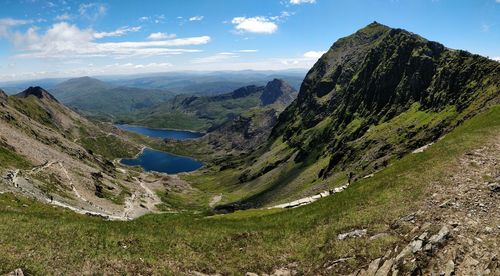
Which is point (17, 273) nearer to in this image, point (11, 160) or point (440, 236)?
point (440, 236)

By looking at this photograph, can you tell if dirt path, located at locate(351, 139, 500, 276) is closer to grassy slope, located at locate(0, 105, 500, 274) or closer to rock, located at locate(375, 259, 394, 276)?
rock, located at locate(375, 259, 394, 276)

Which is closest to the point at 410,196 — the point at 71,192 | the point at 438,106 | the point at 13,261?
the point at 13,261

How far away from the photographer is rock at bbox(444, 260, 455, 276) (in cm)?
2652

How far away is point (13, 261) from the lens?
27.8 m

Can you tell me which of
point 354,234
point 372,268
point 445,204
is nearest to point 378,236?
point 354,234

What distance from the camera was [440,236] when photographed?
30.0 m

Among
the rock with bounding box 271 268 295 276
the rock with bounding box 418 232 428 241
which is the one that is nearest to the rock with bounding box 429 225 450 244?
the rock with bounding box 418 232 428 241

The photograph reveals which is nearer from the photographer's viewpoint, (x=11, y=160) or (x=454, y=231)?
(x=454, y=231)

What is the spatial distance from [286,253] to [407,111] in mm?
159731

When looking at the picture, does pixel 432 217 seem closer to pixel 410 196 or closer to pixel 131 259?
pixel 410 196

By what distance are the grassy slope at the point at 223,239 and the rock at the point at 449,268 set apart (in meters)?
4.96

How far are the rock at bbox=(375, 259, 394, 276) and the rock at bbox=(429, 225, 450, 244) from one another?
363 centimetres

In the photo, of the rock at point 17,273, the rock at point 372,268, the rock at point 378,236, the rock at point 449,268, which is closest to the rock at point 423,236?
the rock at point 378,236

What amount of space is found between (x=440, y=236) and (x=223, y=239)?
19145mm
